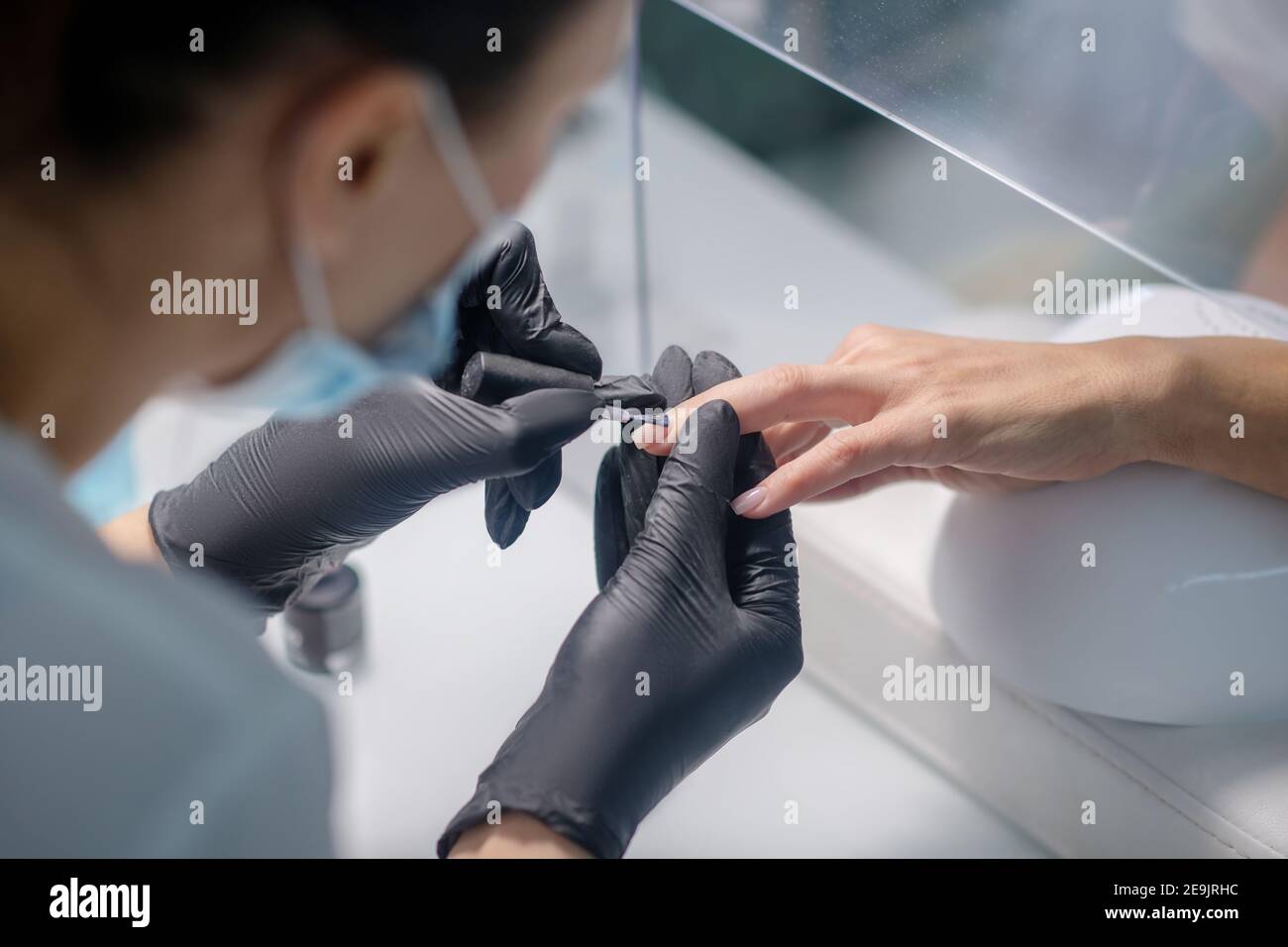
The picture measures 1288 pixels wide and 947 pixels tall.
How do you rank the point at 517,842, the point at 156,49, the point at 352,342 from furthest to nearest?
the point at 517,842, the point at 352,342, the point at 156,49

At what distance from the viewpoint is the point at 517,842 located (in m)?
0.67

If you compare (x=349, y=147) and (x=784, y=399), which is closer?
(x=349, y=147)

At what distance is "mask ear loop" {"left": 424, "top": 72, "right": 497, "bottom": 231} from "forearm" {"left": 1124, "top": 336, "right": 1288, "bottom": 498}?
2.01 feet

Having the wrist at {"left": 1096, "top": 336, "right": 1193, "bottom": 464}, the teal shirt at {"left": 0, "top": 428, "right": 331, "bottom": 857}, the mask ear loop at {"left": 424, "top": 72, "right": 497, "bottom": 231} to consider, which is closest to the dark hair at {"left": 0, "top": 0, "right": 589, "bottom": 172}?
the mask ear loop at {"left": 424, "top": 72, "right": 497, "bottom": 231}

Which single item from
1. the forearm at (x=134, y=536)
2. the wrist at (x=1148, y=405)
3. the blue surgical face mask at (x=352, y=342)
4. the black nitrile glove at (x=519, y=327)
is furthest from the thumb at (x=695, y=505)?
the forearm at (x=134, y=536)

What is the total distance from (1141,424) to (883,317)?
525mm

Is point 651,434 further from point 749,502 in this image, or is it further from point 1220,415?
point 1220,415

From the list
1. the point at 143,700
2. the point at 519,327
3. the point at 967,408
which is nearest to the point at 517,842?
the point at 143,700

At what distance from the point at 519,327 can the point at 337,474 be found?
0.20 meters

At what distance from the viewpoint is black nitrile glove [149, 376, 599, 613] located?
76 cm

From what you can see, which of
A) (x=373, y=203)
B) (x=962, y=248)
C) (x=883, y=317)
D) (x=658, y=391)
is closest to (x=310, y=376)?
(x=373, y=203)

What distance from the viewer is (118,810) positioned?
518 mm

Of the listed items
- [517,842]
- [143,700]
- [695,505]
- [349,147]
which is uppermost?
[349,147]

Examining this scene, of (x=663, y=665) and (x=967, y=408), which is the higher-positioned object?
(x=967, y=408)
